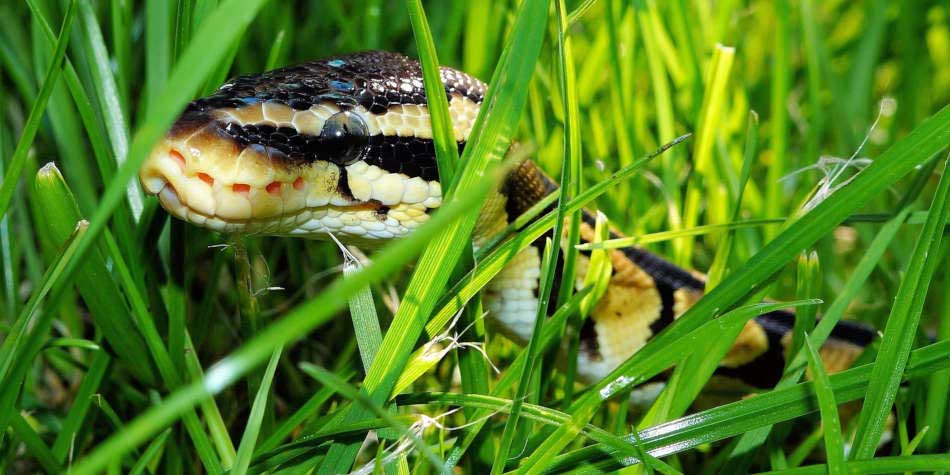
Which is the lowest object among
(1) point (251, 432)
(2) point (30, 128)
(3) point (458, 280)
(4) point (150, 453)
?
(4) point (150, 453)

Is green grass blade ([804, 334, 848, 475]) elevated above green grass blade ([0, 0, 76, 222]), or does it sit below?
below

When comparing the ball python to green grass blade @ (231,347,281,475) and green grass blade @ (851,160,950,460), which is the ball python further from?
green grass blade @ (851,160,950,460)

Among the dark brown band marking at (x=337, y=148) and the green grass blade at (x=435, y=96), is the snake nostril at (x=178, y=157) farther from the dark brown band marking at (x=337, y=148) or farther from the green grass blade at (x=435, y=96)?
the green grass blade at (x=435, y=96)

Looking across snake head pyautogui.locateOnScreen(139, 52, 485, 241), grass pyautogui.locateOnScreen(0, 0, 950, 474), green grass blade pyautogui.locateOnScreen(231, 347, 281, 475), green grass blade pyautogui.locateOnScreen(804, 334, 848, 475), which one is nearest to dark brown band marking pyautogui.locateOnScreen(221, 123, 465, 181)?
snake head pyautogui.locateOnScreen(139, 52, 485, 241)

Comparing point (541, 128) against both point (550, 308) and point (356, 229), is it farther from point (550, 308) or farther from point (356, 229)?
point (356, 229)

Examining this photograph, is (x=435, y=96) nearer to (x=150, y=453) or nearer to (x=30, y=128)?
(x=30, y=128)

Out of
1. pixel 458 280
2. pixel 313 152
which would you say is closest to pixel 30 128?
pixel 313 152
